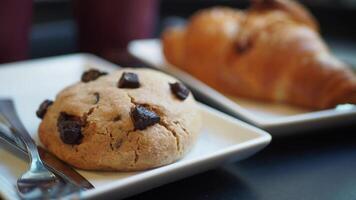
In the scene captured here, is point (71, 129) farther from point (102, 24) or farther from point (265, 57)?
point (102, 24)

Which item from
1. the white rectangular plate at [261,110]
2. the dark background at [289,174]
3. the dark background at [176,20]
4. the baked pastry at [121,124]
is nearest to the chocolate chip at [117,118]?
the baked pastry at [121,124]

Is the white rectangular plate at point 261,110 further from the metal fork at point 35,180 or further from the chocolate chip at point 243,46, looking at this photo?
the metal fork at point 35,180

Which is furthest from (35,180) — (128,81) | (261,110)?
(261,110)

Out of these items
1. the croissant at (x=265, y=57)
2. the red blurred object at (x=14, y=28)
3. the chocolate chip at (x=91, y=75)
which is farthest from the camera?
the red blurred object at (x=14, y=28)

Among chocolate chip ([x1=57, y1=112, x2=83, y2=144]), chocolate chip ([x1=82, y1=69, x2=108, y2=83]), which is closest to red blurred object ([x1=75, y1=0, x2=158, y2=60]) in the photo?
chocolate chip ([x1=82, y1=69, x2=108, y2=83])

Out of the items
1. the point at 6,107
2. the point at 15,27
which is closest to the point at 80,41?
the point at 15,27

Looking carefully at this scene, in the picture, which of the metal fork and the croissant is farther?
the croissant

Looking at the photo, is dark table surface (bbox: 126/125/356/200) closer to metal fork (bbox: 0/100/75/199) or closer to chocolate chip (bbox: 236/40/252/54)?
metal fork (bbox: 0/100/75/199)
